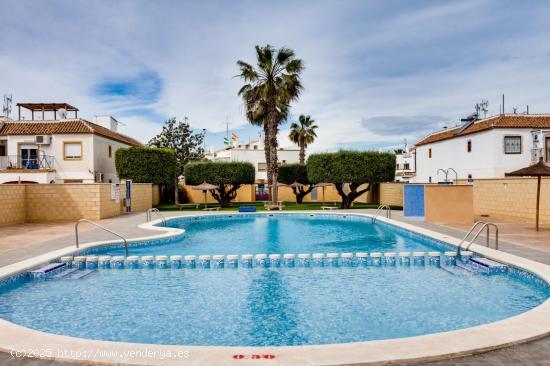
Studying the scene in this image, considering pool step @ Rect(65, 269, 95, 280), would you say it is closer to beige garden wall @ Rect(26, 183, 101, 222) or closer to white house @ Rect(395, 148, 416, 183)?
beige garden wall @ Rect(26, 183, 101, 222)

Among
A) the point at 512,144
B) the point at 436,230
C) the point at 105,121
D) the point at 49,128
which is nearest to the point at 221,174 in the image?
the point at 49,128

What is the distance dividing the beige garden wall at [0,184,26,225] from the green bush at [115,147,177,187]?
41.7 feet

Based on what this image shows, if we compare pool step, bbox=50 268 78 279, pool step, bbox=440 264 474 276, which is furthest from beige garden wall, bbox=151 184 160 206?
pool step, bbox=440 264 474 276

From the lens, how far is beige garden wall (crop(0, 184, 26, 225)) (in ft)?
64.9

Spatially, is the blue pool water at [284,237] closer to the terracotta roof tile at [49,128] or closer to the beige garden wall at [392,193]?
the beige garden wall at [392,193]

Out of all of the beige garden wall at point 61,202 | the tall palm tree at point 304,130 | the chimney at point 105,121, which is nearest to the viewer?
the beige garden wall at point 61,202

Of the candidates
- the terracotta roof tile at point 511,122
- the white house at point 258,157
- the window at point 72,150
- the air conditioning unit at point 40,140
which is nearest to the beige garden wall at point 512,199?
the terracotta roof tile at point 511,122

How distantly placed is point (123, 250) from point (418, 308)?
972 cm

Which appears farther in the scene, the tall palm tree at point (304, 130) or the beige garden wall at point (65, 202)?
the tall palm tree at point (304, 130)

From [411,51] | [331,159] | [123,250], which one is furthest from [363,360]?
[331,159]

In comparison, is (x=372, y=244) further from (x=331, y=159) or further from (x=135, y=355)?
(x=331, y=159)

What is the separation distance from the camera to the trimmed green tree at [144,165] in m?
34.2

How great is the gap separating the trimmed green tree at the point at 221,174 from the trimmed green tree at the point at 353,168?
6.31 metres

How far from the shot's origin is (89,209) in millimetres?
22438
